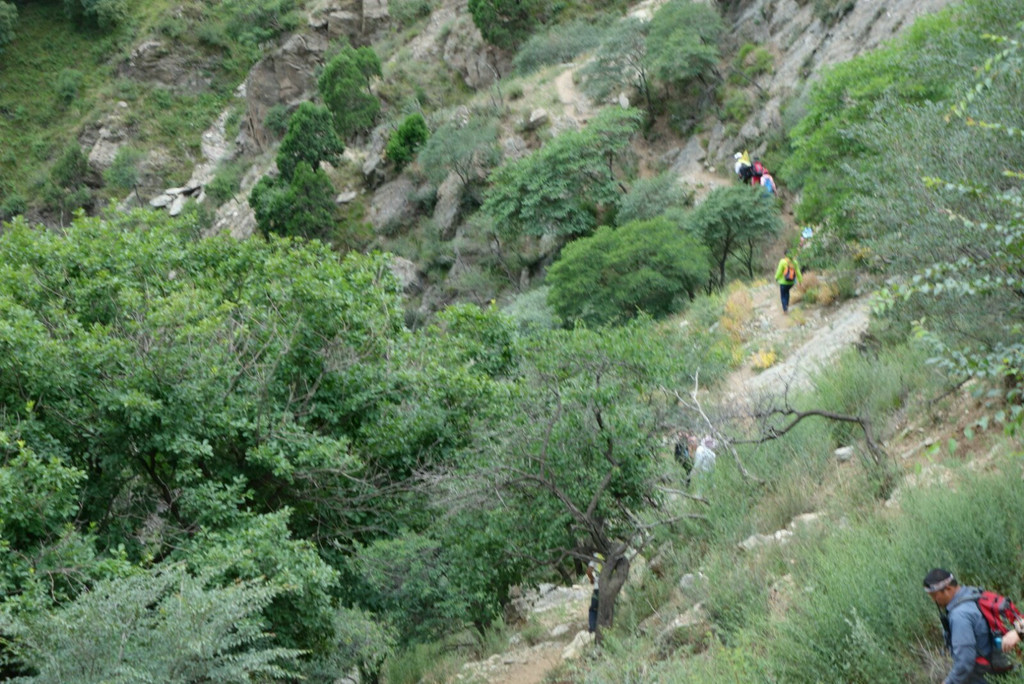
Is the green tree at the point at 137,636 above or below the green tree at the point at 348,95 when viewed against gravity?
above

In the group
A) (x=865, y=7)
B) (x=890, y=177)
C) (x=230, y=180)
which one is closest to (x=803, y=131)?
(x=890, y=177)

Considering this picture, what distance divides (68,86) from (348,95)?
914 inches

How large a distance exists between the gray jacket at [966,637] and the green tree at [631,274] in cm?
2098

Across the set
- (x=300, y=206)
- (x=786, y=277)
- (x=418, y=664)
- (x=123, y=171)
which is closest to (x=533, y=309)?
(x=786, y=277)

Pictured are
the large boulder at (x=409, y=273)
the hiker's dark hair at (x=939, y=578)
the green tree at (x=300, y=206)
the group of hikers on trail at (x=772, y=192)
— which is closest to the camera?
the hiker's dark hair at (x=939, y=578)

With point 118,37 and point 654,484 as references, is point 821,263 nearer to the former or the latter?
point 654,484

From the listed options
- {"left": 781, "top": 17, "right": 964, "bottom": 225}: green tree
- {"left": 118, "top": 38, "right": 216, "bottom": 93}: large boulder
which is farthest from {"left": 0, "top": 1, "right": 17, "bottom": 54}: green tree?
{"left": 781, "top": 17, "right": 964, "bottom": 225}: green tree

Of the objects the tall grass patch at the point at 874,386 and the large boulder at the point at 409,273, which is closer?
the tall grass patch at the point at 874,386

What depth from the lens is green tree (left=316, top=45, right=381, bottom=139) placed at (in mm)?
45188

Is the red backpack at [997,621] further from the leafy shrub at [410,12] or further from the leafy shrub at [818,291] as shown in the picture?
the leafy shrub at [410,12]

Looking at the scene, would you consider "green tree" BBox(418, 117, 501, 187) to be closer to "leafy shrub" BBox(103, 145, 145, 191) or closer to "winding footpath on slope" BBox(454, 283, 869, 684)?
"winding footpath on slope" BBox(454, 283, 869, 684)

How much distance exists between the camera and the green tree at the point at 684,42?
1423 inches

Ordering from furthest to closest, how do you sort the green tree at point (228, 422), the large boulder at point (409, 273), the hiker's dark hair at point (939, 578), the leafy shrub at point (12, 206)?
the leafy shrub at point (12, 206) → the large boulder at point (409, 273) → the green tree at point (228, 422) → the hiker's dark hair at point (939, 578)

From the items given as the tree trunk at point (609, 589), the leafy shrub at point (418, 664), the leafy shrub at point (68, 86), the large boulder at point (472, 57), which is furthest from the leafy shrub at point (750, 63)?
the leafy shrub at point (68, 86)
